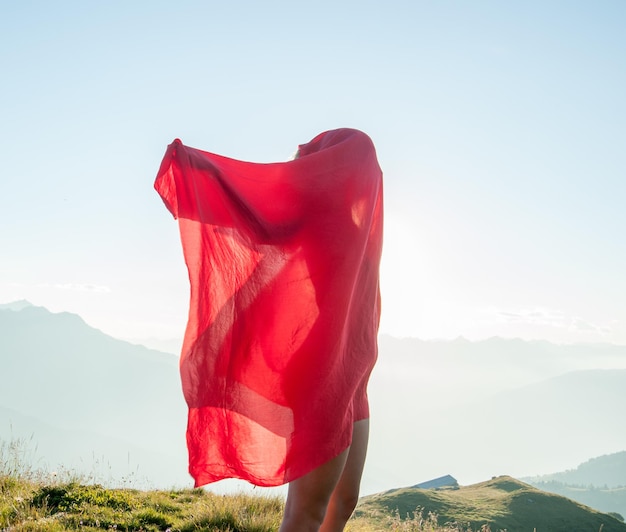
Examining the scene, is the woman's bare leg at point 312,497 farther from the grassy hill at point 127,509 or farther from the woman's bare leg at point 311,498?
the grassy hill at point 127,509

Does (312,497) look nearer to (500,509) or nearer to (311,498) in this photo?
(311,498)

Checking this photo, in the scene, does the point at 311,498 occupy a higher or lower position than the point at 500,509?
higher

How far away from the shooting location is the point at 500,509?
40.1 ft

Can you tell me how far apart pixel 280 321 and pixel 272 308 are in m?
0.07

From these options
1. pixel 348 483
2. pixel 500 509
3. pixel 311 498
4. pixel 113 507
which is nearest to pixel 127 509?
pixel 113 507

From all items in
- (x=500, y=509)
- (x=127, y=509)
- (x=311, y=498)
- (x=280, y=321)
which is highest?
(x=280, y=321)

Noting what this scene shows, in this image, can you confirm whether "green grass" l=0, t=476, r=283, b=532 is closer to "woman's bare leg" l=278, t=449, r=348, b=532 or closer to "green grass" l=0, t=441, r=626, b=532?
"green grass" l=0, t=441, r=626, b=532

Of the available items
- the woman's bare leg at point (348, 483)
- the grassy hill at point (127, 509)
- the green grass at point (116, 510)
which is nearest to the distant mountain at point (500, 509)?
the grassy hill at point (127, 509)

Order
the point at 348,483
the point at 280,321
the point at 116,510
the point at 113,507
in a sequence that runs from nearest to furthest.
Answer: the point at 280,321 < the point at 348,483 < the point at 116,510 < the point at 113,507

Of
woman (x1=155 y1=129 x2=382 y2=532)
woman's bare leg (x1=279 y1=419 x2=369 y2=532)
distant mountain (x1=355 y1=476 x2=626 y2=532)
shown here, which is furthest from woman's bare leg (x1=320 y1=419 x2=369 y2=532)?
distant mountain (x1=355 y1=476 x2=626 y2=532)

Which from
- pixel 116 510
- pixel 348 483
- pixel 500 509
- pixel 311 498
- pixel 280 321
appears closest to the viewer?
pixel 311 498

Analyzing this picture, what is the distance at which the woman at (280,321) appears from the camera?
209cm

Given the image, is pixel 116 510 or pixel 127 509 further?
pixel 127 509

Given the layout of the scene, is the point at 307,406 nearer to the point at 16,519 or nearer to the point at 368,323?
the point at 368,323
